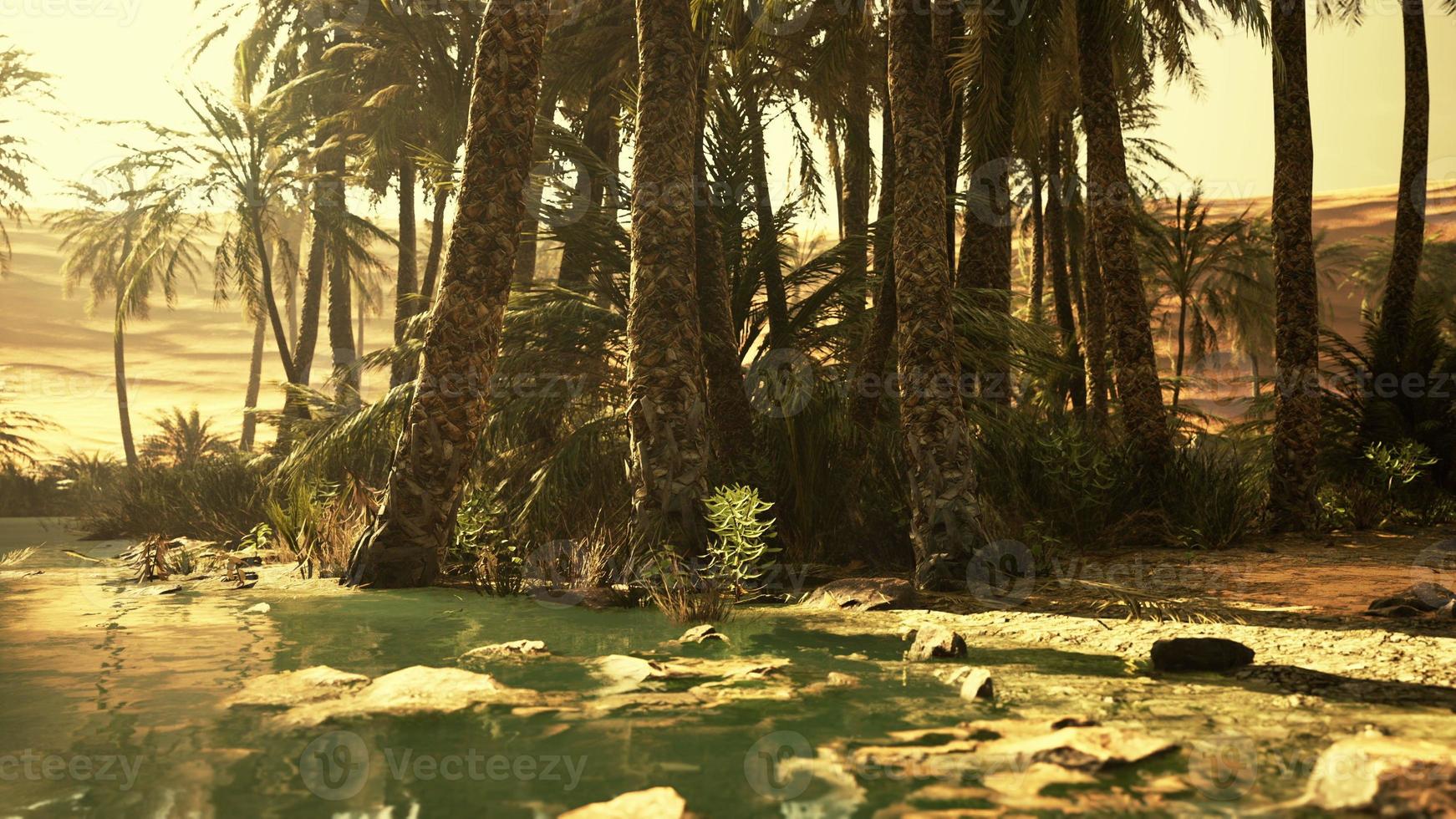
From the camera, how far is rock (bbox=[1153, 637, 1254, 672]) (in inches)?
223

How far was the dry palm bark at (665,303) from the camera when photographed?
9.18 metres

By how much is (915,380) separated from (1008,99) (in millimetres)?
4484

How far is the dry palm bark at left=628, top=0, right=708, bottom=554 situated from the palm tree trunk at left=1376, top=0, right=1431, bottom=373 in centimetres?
1007

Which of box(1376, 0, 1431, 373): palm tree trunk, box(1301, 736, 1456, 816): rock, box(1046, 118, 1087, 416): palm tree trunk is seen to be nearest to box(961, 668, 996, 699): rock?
box(1301, 736, 1456, 816): rock

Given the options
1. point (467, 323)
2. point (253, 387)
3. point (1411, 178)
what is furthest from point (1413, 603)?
point (253, 387)

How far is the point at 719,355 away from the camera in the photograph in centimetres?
1080

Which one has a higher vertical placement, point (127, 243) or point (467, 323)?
point (127, 243)

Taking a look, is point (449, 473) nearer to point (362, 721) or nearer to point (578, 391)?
point (578, 391)

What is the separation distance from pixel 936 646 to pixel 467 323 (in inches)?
205

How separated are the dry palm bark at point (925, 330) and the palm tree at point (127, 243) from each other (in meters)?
17.3

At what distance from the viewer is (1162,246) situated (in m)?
23.8

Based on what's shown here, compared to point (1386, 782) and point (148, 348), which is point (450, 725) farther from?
point (148, 348)

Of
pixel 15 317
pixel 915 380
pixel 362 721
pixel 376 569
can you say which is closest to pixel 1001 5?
pixel 915 380

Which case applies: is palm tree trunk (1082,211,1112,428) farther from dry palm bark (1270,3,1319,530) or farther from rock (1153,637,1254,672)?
rock (1153,637,1254,672)
